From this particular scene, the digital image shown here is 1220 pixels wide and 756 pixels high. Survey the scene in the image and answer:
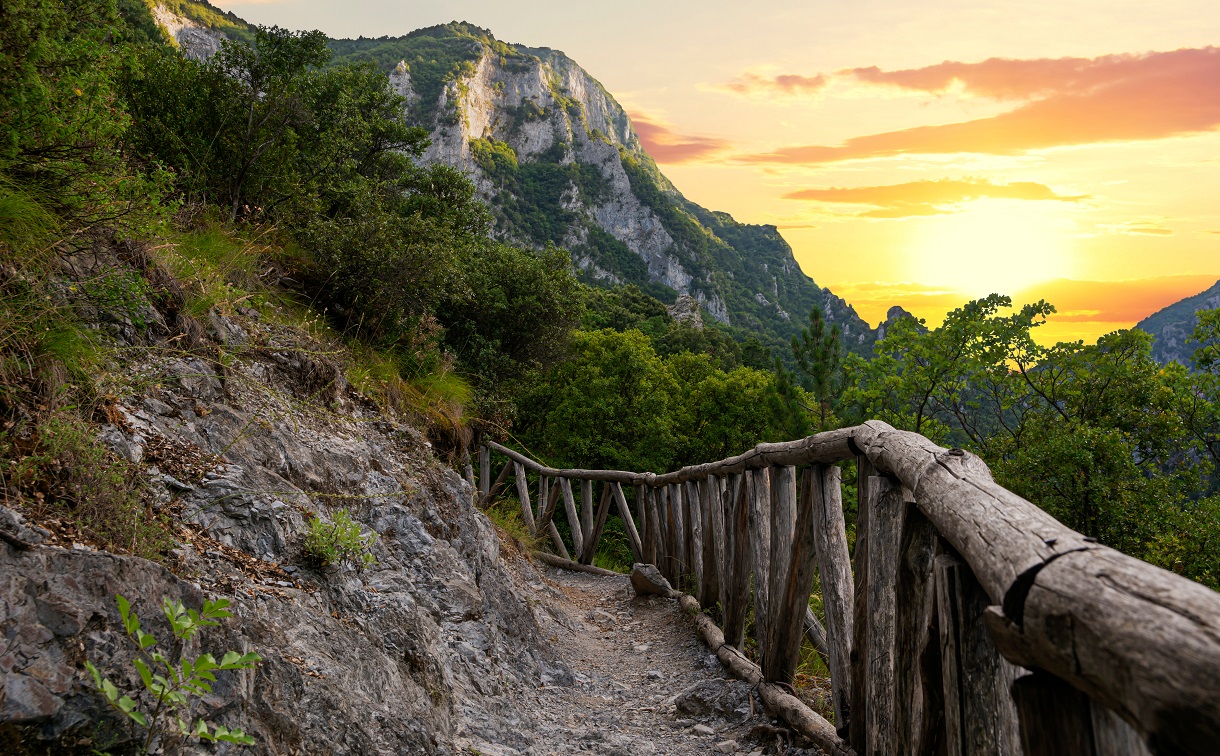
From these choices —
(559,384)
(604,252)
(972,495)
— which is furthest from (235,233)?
(604,252)

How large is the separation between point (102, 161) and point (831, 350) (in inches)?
897

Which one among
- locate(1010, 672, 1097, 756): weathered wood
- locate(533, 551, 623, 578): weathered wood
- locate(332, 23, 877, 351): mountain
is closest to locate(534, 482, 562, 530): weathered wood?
locate(533, 551, 623, 578): weathered wood

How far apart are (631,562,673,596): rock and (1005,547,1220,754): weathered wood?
24.1ft

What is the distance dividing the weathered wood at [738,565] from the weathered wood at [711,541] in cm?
53

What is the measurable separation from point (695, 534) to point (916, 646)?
5160 millimetres

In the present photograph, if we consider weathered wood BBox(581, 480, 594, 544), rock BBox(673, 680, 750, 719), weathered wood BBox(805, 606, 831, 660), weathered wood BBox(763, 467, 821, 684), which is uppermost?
weathered wood BBox(763, 467, 821, 684)

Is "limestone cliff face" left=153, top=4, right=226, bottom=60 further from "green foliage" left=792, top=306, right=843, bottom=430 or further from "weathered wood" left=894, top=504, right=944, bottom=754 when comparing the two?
"weathered wood" left=894, top=504, right=944, bottom=754

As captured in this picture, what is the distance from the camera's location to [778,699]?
4207mm

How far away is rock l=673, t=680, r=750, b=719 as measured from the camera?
4762 mm

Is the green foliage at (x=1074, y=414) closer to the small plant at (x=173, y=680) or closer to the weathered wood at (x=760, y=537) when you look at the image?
the weathered wood at (x=760, y=537)

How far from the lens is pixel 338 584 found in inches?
143

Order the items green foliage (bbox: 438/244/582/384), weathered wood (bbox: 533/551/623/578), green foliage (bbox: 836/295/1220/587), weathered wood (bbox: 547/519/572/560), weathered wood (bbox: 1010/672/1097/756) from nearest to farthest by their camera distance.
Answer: weathered wood (bbox: 1010/672/1097/756), weathered wood (bbox: 533/551/623/578), weathered wood (bbox: 547/519/572/560), green foliage (bbox: 438/244/582/384), green foliage (bbox: 836/295/1220/587)

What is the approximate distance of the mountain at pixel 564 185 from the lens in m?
118

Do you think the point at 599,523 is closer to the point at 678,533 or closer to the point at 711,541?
the point at 678,533
